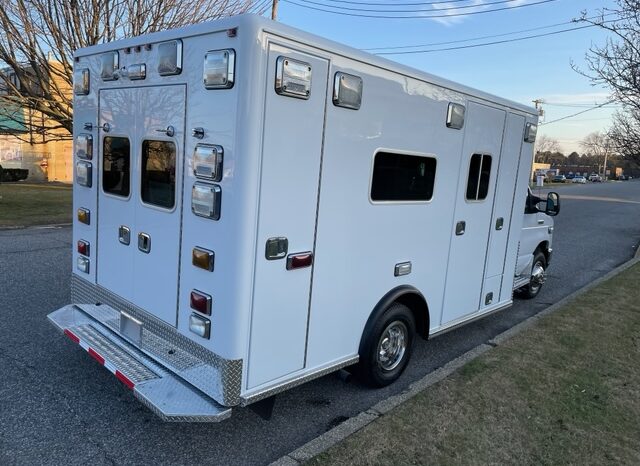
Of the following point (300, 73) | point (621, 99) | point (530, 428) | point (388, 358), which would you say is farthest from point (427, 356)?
point (621, 99)

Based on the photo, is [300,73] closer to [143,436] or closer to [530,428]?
[143,436]

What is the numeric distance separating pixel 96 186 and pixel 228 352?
195cm

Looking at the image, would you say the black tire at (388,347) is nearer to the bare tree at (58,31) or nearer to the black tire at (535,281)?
the black tire at (535,281)

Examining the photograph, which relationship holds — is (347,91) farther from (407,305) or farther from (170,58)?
(407,305)

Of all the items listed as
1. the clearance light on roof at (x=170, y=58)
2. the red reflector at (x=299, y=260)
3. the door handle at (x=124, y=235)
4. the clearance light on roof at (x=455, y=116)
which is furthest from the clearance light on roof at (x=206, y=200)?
the clearance light on roof at (x=455, y=116)

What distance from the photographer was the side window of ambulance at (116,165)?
366 centimetres

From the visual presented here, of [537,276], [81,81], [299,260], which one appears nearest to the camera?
[299,260]

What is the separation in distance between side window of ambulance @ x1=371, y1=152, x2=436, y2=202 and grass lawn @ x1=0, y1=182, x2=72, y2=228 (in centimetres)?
992

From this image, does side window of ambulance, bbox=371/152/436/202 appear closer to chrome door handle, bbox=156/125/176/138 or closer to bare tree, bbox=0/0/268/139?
chrome door handle, bbox=156/125/176/138

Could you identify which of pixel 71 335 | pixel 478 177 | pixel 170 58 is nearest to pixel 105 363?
pixel 71 335

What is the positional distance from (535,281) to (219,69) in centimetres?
584

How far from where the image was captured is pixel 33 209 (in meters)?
13.8

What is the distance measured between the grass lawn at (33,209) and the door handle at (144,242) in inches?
351

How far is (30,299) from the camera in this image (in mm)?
5652
